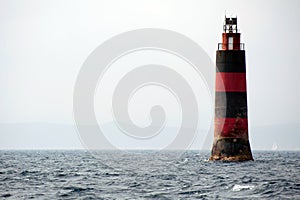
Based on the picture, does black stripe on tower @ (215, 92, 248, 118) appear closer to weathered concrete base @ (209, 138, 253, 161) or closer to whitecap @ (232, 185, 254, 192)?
weathered concrete base @ (209, 138, 253, 161)

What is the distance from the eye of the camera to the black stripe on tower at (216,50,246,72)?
193 feet

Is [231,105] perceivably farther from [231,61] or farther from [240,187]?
[240,187]

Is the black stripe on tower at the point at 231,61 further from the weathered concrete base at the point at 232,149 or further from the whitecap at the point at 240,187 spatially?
the whitecap at the point at 240,187

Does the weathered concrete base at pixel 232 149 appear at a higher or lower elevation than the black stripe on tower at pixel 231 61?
lower

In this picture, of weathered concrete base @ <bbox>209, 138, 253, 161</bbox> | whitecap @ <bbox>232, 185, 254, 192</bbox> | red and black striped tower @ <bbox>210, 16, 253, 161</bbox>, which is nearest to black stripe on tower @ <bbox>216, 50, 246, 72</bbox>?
red and black striped tower @ <bbox>210, 16, 253, 161</bbox>

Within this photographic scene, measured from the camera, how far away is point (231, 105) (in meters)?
58.4

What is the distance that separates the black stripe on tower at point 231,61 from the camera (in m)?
58.9

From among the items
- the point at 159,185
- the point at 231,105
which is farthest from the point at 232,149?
the point at 159,185

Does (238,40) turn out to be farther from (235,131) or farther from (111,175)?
(111,175)

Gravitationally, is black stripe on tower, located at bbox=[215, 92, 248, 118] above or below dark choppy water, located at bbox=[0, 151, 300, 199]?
above

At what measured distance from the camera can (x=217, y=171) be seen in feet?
173

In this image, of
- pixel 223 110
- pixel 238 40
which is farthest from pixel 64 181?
pixel 238 40

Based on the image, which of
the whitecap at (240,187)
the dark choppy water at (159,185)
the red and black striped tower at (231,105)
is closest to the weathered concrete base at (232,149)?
the red and black striped tower at (231,105)

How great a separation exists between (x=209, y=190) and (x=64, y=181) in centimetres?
1163
